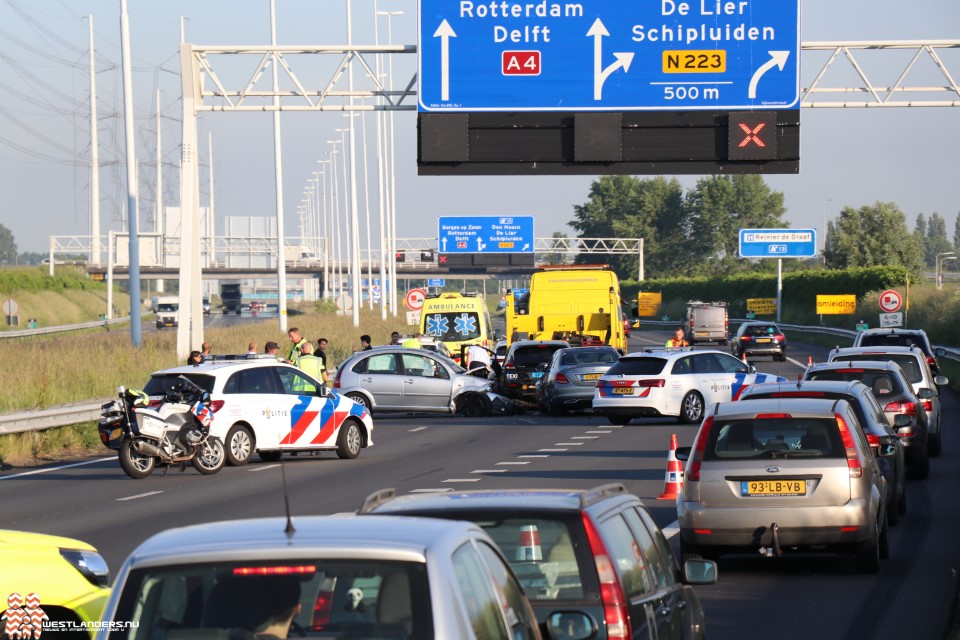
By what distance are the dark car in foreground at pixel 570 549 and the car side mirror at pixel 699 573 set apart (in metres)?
0.37

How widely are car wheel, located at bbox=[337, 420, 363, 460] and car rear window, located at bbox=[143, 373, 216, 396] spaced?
8.92ft

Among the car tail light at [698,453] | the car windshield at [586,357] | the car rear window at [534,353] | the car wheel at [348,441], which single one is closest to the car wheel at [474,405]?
the car windshield at [586,357]

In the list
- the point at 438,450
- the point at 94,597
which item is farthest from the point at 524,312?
the point at 94,597

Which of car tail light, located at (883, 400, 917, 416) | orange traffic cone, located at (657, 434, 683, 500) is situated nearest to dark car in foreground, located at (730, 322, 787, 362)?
car tail light, located at (883, 400, 917, 416)

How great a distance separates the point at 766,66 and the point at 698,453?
811 inches

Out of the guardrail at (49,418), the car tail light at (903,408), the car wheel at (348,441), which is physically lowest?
the car wheel at (348,441)

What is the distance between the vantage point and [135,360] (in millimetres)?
33469

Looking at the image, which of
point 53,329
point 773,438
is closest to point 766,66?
point 773,438

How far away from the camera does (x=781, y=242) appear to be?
8550cm

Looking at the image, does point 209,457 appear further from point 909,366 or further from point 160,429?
point 909,366

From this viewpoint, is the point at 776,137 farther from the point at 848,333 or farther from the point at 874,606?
the point at 848,333

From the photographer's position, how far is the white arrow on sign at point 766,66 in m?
31.4

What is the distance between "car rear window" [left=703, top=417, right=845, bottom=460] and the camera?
481 inches

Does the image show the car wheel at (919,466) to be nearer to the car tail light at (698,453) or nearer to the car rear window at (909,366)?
the car rear window at (909,366)
